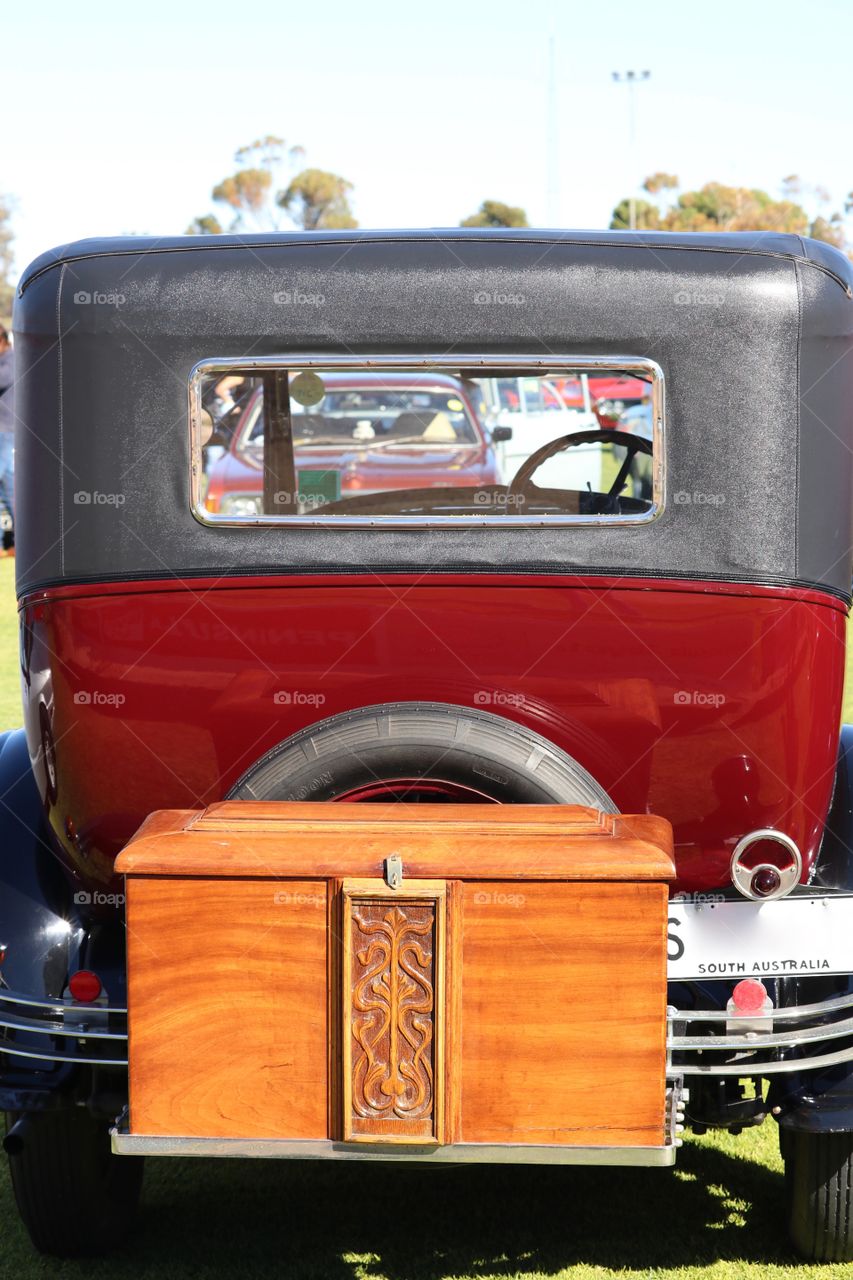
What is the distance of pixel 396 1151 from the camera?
2.57m

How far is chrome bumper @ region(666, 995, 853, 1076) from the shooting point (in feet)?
9.30

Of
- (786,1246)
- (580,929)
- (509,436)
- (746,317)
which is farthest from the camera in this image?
(509,436)

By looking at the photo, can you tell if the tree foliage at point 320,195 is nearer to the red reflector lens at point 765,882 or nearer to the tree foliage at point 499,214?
the tree foliage at point 499,214

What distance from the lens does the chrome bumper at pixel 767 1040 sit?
283cm

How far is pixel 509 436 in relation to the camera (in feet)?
13.7

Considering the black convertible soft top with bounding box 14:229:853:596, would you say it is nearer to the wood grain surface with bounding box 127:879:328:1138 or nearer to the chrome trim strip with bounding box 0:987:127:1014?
the wood grain surface with bounding box 127:879:328:1138

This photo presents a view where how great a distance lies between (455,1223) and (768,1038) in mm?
1020

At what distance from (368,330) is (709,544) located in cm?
86

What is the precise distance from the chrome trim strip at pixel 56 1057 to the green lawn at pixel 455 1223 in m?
0.58

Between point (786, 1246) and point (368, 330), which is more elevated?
point (368, 330)

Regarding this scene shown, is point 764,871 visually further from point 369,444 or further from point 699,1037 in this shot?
point 369,444

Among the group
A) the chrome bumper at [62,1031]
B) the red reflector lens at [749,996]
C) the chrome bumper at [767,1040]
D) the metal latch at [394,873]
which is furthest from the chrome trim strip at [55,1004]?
the red reflector lens at [749,996]

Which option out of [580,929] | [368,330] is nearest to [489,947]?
[580,929]

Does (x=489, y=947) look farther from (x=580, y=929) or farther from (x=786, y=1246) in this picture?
(x=786, y=1246)
